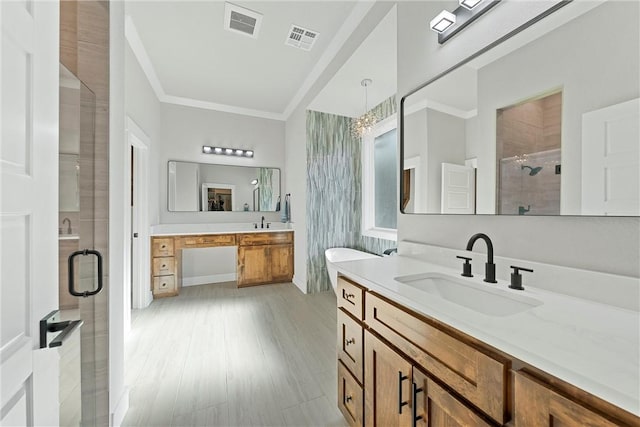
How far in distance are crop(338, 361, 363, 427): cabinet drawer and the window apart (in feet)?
6.65

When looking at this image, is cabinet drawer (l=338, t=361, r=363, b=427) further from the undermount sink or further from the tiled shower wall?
the tiled shower wall

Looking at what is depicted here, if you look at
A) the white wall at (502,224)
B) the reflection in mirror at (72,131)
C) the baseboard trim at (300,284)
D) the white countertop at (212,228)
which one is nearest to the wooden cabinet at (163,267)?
the white countertop at (212,228)

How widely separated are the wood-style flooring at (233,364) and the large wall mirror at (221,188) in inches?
60.3

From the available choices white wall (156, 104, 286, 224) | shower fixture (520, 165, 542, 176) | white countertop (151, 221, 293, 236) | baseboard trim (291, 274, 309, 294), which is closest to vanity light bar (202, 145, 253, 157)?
white wall (156, 104, 286, 224)

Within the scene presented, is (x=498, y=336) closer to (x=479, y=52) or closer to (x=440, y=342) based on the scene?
(x=440, y=342)

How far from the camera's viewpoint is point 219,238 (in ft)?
A: 11.9

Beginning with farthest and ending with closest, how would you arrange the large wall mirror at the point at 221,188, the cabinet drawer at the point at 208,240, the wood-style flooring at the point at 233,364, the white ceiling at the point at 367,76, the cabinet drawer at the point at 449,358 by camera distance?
the large wall mirror at the point at 221,188 < the cabinet drawer at the point at 208,240 < the white ceiling at the point at 367,76 < the wood-style flooring at the point at 233,364 < the cabinet drawer at the point at 449,358

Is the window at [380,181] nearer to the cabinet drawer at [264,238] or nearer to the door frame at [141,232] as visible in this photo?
the cabinet drawer at [264,238]

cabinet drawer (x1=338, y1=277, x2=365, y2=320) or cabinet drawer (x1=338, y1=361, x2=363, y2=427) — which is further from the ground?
cabinet drawer (x1=338, y1=277, x2=365, y2=320)

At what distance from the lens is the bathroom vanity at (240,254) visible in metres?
3.35

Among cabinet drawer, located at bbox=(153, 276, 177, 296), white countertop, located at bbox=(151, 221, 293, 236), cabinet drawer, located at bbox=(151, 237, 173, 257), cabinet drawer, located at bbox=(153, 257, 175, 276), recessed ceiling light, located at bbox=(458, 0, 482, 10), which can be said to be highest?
recessed ceiling light, located at bbox=(458, 0, 482, 10)

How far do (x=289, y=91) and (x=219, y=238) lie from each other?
2353mm

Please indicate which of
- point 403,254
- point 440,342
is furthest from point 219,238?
point 440,342

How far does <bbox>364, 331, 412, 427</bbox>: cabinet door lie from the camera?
3.05 ft
